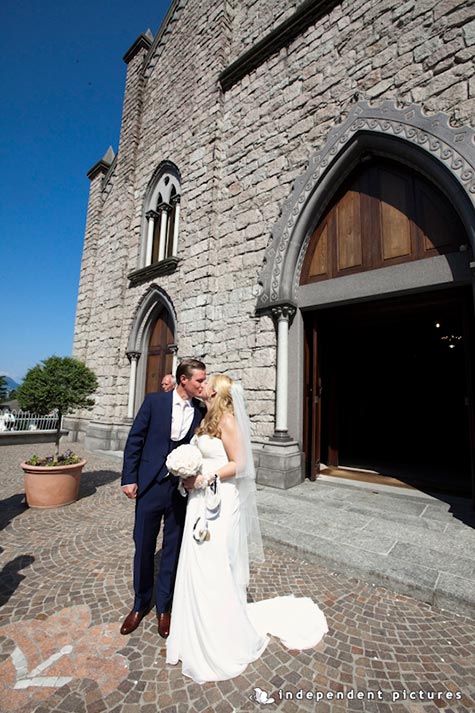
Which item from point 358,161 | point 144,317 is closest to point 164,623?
point 358,161

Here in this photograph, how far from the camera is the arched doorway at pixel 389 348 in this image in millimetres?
4945

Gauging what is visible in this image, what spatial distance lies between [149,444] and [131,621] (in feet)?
3.86

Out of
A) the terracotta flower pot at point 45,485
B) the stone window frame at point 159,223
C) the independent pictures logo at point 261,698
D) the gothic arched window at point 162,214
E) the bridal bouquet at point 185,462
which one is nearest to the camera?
the independent pictures logo at point 261,698

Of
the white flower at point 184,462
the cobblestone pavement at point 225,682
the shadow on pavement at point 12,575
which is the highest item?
the white flower at point 184,462

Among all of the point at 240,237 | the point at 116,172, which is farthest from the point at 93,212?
the point at 240,237

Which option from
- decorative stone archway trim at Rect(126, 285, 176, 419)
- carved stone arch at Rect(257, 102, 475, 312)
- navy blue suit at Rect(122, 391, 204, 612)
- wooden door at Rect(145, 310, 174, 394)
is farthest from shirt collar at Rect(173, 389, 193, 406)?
decorative stone archway trim at Rect(126, 285, 176, 419)

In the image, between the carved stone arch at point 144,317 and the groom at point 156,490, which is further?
the carved stone arch at point 144,317

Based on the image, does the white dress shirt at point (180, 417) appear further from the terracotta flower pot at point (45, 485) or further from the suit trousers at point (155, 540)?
the terracotta flower pot at point (45, 485)

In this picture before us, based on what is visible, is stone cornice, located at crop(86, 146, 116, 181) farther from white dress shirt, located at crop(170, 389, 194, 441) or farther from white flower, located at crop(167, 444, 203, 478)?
white flower, located at crop(167, 444, 203, 478)

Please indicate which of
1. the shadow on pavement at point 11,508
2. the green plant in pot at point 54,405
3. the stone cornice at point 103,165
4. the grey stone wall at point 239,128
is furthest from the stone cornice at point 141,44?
the shadow on pavement at point 11,508

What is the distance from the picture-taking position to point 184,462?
1.98 meters

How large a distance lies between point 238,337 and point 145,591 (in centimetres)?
482

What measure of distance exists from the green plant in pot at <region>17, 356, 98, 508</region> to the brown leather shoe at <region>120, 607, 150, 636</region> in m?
3.04

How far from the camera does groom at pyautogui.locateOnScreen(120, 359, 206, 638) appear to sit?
7.35 feet
